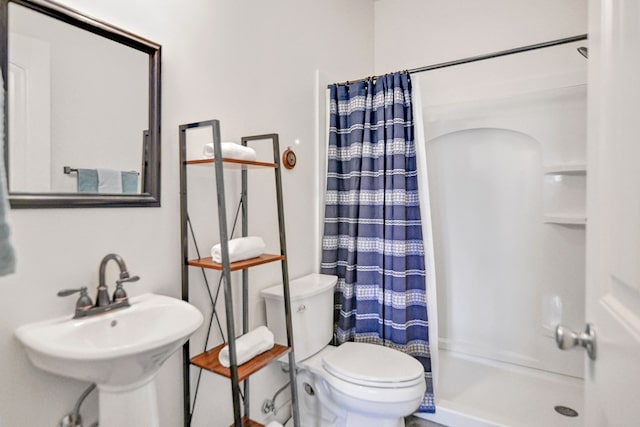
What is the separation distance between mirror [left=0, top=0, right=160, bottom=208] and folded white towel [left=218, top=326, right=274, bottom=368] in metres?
0.63

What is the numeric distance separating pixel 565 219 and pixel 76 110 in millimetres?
2620

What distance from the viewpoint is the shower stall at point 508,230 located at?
215 centimetres

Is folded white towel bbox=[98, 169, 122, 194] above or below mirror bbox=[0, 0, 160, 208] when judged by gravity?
below

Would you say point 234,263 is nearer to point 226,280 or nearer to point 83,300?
point 226,280

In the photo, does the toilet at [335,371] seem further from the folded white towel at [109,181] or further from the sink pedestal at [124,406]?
the folded white towel at [109,181]

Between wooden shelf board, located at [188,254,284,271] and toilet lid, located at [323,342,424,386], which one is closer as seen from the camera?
wooden shelf board, located at [188,254,284,271]

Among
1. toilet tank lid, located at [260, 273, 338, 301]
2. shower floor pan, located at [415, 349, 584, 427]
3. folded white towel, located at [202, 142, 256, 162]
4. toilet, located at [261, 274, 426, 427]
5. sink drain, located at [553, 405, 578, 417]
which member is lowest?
sink drain, located at [553, 405, 578, 417]

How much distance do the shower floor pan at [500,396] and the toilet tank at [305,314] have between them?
0.80 metres

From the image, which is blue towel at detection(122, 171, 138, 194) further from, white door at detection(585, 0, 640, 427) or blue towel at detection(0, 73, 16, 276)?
white door at detection(585, 0, 640, 427)

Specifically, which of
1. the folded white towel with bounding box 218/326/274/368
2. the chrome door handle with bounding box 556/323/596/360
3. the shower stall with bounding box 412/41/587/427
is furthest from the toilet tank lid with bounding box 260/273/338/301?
the chrome door handle with bounding box 556/323/596/360

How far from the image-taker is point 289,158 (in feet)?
6.35

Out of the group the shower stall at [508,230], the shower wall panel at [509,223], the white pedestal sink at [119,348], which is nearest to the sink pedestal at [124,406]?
the white pedestal sink at [119,348]

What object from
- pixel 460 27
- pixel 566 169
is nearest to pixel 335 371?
pixel 566 169

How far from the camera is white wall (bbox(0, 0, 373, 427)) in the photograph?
0.98m
